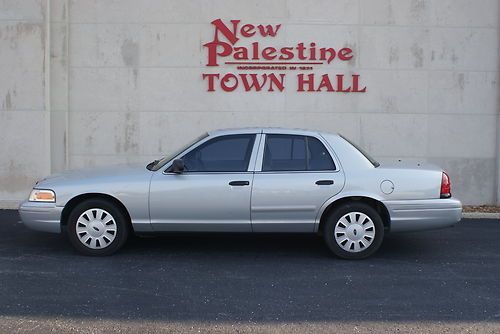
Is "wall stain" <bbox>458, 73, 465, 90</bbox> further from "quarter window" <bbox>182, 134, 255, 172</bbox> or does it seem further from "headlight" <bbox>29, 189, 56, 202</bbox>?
"headlight" <bbox>29, 189, 56, 202</bbox>

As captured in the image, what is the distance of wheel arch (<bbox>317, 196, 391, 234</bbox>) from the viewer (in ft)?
23.7

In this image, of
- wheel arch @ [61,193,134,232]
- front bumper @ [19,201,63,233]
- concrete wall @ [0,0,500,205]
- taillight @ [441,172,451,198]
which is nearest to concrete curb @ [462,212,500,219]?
concrete wall @ [0,0,500,205]

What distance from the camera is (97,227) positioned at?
7250 mm

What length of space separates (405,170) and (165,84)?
214 inches

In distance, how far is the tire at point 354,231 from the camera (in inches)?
283

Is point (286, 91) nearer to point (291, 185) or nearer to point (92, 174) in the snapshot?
point (291, 185)

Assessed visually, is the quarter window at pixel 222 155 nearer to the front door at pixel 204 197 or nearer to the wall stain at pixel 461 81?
the front door at pixel 204 197

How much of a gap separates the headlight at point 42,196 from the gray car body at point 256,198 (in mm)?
50

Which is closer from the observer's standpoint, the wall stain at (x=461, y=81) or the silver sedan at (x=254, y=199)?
the silver sedan at (x=254, y=199)

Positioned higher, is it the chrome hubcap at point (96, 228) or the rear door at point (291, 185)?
the rear door at point (291, 185)

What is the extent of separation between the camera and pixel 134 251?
7.62 m

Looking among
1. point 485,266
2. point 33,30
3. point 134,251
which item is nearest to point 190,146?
point 134,251

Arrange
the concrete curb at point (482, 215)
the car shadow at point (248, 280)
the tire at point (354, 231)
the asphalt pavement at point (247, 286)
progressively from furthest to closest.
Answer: the concrete curb at point (482, 215)
the tire at point (354, 231)
the car shadow at point (248, 280)
the asphalt pavement at point (247, 286)

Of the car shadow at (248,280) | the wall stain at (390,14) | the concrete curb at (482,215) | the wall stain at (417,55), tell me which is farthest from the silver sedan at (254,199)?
the wall stain at (390,14)
